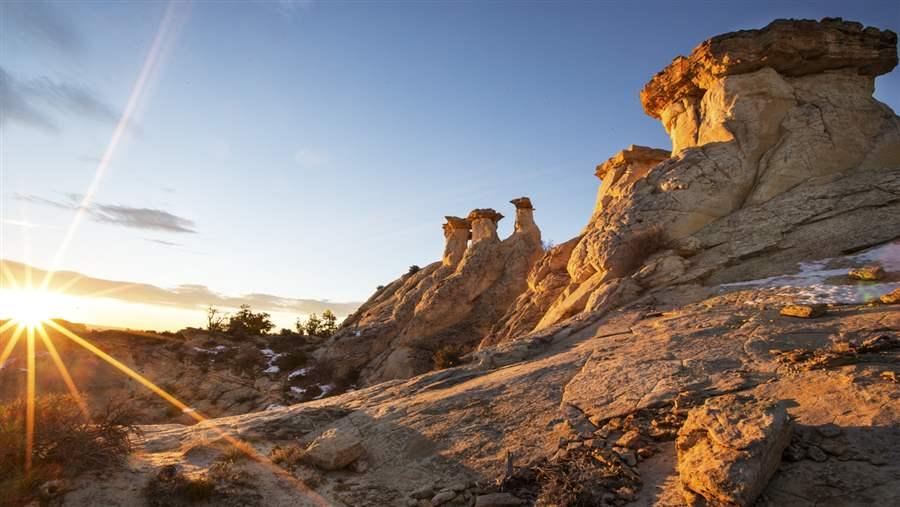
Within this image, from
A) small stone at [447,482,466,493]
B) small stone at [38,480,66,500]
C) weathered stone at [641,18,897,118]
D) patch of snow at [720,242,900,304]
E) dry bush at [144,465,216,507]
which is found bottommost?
small stone at [447,482,466,493]

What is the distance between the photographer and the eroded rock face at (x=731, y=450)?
17.4 ft

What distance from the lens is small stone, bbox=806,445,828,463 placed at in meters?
5.88

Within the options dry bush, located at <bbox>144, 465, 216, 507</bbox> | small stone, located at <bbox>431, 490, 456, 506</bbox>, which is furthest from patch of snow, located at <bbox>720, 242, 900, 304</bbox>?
dry bush, located at <bbox>144, 465, 216, 507</bbox>

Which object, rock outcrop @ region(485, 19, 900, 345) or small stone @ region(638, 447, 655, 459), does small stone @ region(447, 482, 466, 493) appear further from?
rock outcrop @ region(485, 19, 900, 345)

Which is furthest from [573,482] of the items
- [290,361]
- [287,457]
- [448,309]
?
[290,361]

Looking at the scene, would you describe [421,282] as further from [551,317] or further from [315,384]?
[551,317]

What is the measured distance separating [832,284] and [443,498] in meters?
11.5

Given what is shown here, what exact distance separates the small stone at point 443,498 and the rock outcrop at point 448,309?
853 inches

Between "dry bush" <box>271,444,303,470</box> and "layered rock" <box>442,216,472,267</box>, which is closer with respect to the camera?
"dry bush" <box>271,444,303,470</box>

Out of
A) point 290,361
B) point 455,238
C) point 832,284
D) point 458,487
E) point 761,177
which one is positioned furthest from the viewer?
point 455,238

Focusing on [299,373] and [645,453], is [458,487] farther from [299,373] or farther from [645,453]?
[299,373]

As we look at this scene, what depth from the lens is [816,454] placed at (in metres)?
5.94

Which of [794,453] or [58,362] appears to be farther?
[58,362]

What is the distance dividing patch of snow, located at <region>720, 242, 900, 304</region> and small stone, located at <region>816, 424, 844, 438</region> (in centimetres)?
610
